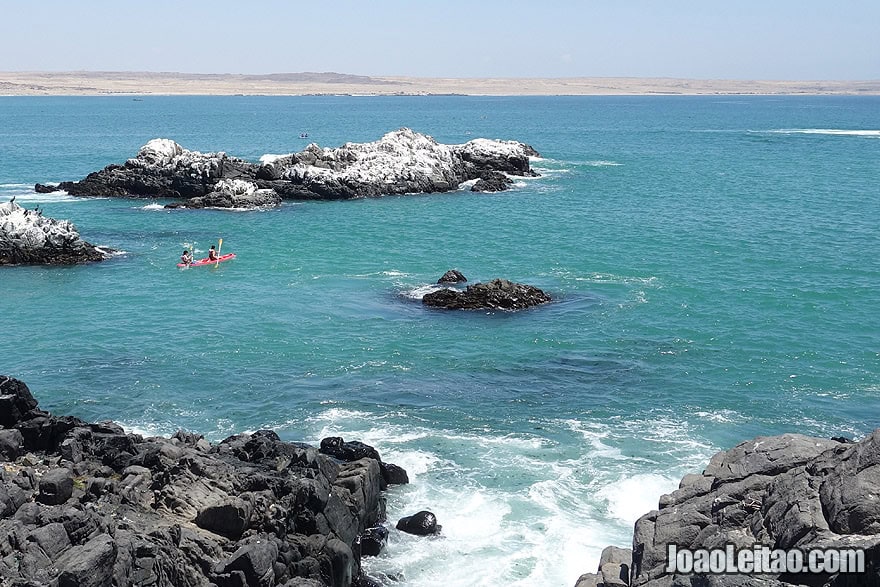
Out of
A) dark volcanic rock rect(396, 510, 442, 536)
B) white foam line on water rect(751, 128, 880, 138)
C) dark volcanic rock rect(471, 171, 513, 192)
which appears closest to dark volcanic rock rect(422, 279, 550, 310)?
dark volcanic rock rect(396, 510, 442, 536)

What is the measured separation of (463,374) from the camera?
1563 inches

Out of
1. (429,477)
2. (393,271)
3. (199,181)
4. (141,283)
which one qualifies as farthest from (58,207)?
(429,477)

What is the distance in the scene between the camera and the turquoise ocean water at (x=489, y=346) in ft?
99.2

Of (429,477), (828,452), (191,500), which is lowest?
(429,477)

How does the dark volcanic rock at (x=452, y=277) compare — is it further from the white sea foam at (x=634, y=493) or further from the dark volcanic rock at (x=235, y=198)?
the dark volcanic rock at (x=235, y=198)

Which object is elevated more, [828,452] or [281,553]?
[828,452]

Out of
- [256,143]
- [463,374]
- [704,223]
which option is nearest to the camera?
[463,374]

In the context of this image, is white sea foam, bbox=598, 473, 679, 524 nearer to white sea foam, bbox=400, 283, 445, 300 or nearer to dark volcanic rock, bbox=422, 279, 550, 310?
dark volcanic rock, bbox=422, 279, 550, 310

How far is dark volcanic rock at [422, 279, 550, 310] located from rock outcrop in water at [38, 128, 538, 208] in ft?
126

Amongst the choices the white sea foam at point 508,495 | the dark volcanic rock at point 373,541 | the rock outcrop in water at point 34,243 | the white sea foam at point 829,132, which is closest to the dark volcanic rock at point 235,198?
the rock outcrop in water at point 34,243

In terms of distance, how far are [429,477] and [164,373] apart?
14910mm

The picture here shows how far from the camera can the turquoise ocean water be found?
Answer: 30.2 metres

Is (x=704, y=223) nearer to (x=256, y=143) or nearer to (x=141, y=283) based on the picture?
(x=141, y=283)

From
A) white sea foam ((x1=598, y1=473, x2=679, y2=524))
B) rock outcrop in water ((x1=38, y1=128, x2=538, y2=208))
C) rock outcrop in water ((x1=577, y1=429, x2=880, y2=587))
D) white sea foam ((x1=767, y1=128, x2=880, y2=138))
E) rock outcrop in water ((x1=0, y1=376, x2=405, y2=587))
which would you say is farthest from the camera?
white sea foam ((x1=767, y1=128, x2=880, y2=138))
